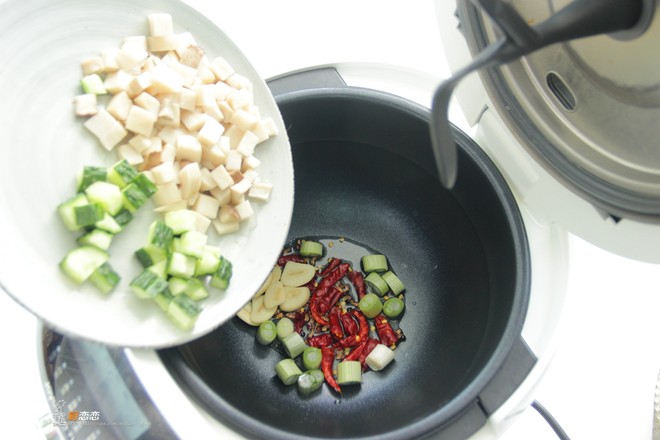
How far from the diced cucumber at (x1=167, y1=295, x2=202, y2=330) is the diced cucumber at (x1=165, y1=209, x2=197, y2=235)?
3.3 inches

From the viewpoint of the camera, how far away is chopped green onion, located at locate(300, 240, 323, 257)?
1.08 metres

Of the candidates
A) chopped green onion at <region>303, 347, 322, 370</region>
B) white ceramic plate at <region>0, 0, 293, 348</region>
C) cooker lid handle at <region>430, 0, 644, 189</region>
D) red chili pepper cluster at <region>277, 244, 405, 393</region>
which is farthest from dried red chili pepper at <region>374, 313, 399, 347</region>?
cooker lid handle at <region>430, 0, 644, 189</region>

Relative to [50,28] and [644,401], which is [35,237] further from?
[644,401]

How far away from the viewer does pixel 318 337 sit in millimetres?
1023

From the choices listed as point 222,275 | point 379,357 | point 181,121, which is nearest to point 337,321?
point 379,357

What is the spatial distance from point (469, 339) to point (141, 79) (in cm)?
59

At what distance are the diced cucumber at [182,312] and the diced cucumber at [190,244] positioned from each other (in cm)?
6

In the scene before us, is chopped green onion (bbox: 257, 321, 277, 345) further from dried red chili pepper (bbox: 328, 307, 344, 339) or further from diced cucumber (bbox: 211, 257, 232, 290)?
diced cucumber (bbox: 211, 257, 232, 290)

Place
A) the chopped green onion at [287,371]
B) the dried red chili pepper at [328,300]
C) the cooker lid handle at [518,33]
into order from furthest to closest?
the dried red chili pepper at [328,300]
the chopped green onion at [287,371]
the cooker lid handle at [518,33]

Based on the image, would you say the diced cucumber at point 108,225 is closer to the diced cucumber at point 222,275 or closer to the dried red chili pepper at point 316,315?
the diced cucumber at point 222,275

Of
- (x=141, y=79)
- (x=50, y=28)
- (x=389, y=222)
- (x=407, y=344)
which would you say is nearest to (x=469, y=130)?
(x=389, y=222)

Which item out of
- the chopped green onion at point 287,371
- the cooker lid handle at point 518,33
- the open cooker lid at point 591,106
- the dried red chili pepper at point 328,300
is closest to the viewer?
the cooker lid handle at point 518,33

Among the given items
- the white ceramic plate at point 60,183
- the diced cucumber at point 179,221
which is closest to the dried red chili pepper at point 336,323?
the white ceramic plate at point 60,183

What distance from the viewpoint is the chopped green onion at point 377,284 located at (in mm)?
1039
